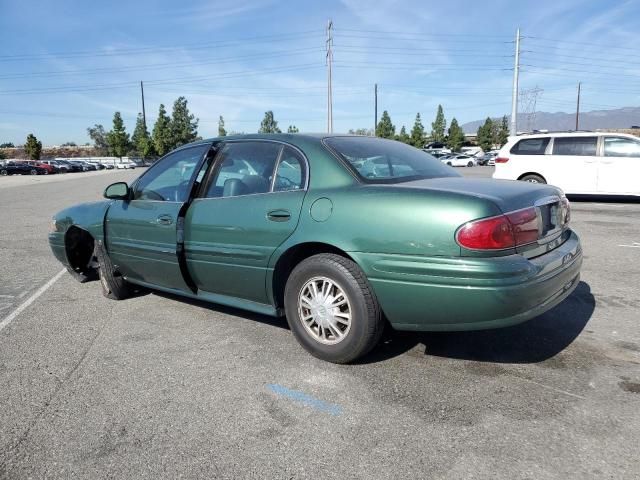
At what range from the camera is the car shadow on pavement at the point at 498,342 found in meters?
3.41

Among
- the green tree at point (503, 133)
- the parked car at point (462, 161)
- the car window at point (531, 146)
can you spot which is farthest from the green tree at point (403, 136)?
the car window at point (531, 146)

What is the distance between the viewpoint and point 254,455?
2369 millimetres

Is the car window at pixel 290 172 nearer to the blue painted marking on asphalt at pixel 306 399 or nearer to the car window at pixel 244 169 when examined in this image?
the car window at pixel 244 169

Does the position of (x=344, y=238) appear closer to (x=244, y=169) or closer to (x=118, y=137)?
(x=244, y=169)

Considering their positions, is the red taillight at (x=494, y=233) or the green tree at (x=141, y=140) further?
the green tree at (x=141, y=140)

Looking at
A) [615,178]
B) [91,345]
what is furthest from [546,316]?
[615,178]

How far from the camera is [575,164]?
12078 millimetres

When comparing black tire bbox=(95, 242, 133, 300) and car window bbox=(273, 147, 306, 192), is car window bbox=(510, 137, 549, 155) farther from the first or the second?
black tire bbox=(95, 242, 133, 300)

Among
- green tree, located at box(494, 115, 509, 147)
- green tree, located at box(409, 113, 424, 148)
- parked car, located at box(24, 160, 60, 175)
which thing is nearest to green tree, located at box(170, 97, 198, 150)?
parked car, located at box(24, 160, 60, 175)

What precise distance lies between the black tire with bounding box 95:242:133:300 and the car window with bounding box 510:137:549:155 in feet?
35.1

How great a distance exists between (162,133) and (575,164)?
214ft

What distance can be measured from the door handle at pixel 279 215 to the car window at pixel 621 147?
11.0 meters

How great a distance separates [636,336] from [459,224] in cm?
202

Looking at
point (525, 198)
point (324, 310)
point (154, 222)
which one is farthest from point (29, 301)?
point (525, 198)
